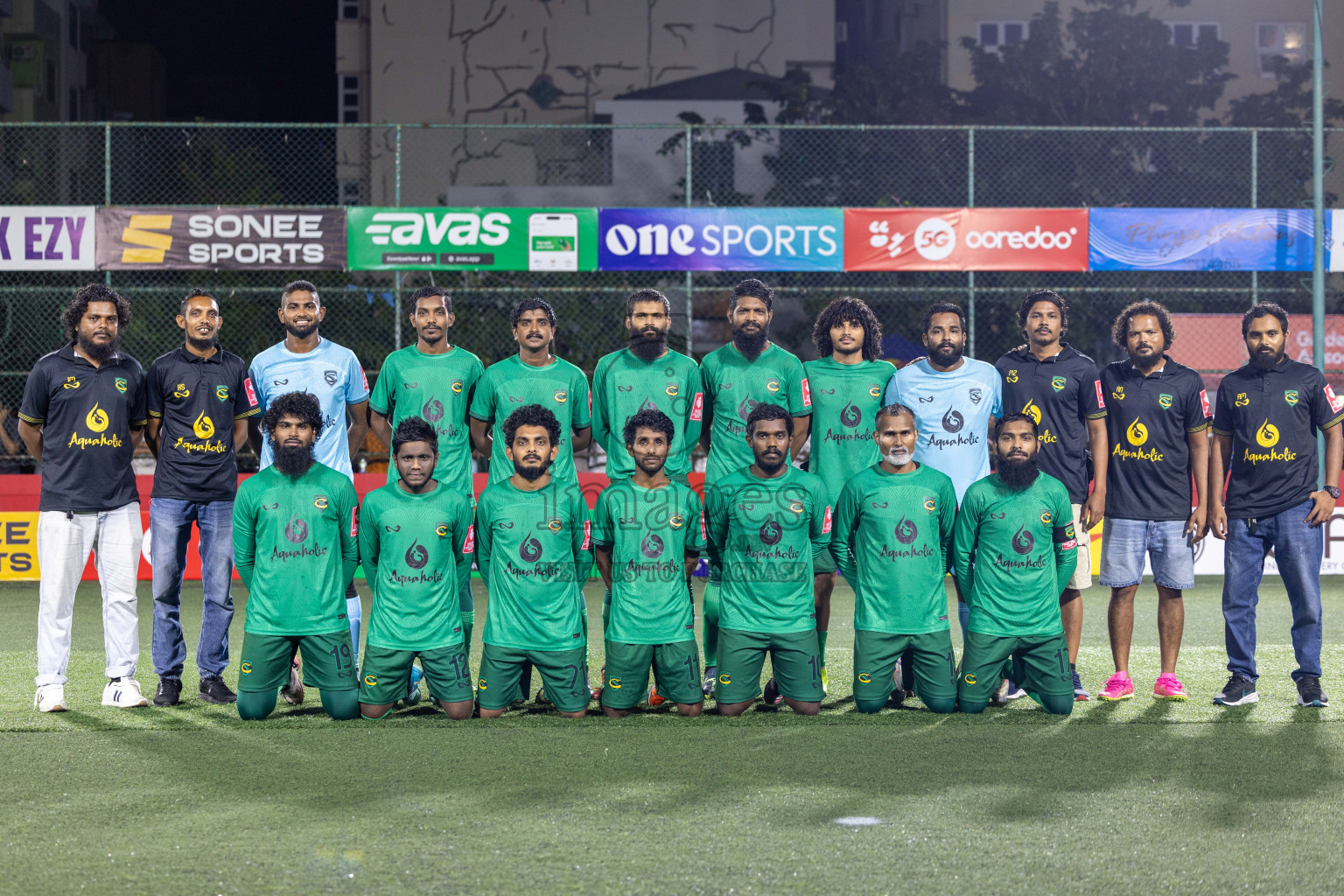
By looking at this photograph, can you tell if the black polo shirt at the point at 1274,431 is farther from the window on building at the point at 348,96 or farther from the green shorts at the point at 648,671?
the window on building at the point at 348,96

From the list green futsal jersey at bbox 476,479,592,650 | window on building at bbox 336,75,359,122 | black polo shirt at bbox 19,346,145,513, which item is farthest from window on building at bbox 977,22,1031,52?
black polo shirt at bbox 19,346,145,513

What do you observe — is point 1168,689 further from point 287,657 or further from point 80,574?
point 80,574

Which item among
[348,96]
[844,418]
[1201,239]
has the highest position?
[348,96]

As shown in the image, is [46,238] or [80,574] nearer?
[80,574]

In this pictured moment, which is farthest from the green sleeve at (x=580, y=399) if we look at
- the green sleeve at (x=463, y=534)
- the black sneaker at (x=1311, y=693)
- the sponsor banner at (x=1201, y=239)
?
the sponsor banner at (x=1201, y=239)

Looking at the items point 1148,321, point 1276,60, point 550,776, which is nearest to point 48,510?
point 550,776

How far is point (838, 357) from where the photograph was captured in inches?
263

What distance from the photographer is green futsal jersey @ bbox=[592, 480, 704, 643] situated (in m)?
5.98

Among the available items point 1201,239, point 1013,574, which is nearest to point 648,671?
point 1013,574

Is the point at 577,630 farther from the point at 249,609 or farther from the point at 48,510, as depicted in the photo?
the point at 48,510

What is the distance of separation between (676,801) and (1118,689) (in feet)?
9.51

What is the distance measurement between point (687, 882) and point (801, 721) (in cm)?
230

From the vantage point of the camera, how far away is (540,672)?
5.98 metres

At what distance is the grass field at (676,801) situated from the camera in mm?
3783
